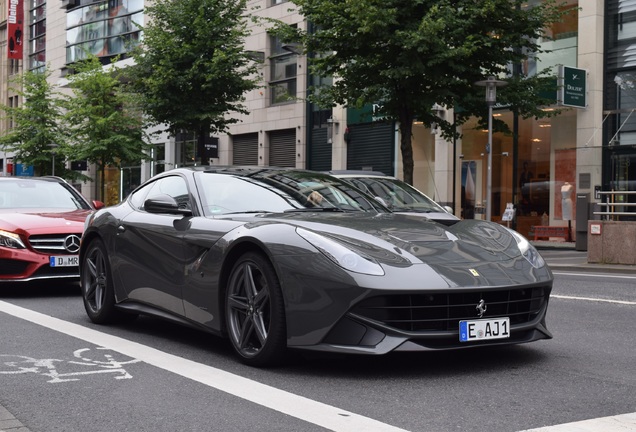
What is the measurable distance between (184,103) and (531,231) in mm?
11217

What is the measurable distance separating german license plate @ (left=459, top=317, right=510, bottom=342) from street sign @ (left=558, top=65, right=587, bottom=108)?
62.0 feet

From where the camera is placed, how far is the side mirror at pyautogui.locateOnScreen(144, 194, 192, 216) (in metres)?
6.49

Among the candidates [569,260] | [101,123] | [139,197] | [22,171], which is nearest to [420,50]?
[569,260]

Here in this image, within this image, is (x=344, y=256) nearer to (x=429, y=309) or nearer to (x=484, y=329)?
(x=429, y=309)

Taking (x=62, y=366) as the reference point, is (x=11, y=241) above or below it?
above

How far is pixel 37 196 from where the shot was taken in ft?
38.7

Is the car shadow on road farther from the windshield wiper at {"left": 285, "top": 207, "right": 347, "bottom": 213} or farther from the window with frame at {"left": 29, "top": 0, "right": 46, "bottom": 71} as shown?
the window with frame at {"left": 29, "top": 0, "right": 46, "bottom": 71}

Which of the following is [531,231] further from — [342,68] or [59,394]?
[59,394]

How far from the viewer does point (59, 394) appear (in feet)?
16.4

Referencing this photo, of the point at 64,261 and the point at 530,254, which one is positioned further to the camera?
the point at 64,261

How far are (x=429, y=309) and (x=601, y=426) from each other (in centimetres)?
135

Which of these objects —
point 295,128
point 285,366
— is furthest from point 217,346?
point 295,128

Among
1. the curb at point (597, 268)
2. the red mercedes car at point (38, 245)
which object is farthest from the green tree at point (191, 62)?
the red mercedes car at point (38, 245)

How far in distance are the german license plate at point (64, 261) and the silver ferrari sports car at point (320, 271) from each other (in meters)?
3.45
